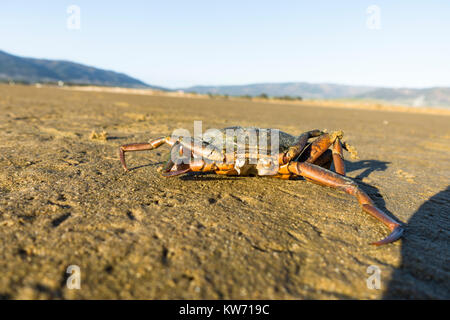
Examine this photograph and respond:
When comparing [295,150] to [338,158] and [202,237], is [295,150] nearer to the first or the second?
[338,158]

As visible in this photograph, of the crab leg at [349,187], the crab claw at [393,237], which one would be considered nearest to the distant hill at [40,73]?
the crab leg at [349,187]

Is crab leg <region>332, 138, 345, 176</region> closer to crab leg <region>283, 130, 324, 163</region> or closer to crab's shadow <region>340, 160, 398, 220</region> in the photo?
crab leg <region>283, 130, 324, 163</region>

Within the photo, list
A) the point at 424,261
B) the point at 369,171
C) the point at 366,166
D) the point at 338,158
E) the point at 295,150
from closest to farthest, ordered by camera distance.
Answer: the point at 424,261 → the point at 295,150 → the point at 338,158 → the point at 369,171 → the point at 366,166

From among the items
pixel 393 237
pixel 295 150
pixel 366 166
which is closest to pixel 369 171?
pixel 366 166

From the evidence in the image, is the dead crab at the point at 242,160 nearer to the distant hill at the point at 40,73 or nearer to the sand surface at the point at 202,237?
the sand surface at the point at 202,237

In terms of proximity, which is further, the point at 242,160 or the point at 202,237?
the point at 242,160
